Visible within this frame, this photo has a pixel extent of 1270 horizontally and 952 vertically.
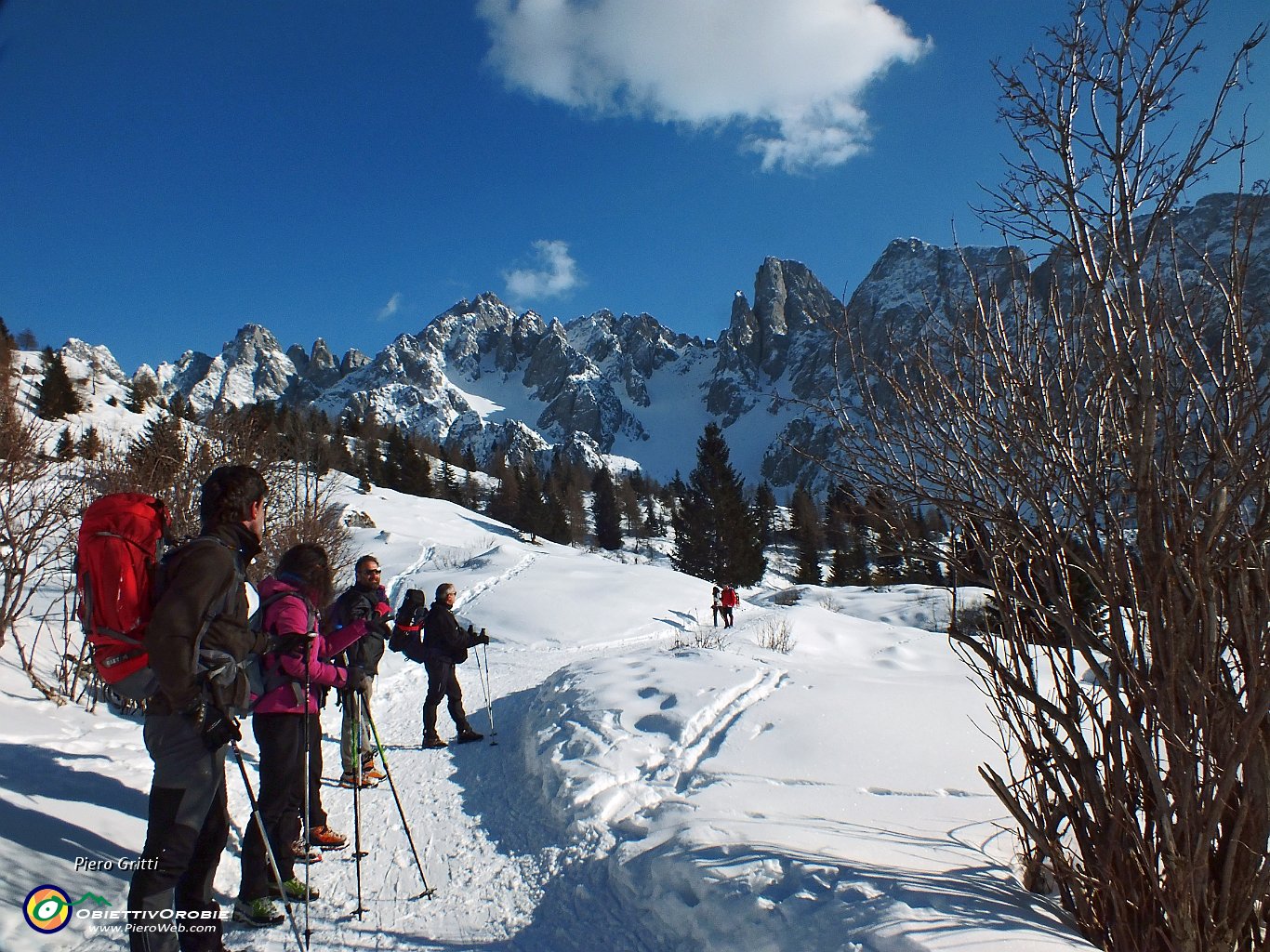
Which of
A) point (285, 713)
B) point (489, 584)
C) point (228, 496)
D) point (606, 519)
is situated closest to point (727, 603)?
point (489, 584)

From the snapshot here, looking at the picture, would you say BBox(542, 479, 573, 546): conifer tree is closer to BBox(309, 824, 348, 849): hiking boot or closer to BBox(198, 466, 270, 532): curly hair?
BBox(309, 824, 348, 849): hiking boot

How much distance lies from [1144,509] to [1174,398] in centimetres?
36

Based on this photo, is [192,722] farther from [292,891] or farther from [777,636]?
[777,636]

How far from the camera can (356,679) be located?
4.46 meters

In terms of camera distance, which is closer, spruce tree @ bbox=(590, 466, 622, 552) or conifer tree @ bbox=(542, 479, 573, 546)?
conifer tree @ bbox=(542, 479, 573, 546)

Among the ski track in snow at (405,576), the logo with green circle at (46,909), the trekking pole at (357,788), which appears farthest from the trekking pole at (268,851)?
the ski track in snow at (405,576)

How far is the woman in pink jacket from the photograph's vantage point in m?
2.73

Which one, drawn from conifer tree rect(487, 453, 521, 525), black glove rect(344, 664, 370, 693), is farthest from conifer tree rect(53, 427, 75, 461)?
conifer tree rect(487, 453, 521, 525)

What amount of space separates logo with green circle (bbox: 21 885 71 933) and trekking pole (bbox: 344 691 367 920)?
988 mm

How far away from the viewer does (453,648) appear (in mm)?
5898

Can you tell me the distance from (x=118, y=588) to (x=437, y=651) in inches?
155

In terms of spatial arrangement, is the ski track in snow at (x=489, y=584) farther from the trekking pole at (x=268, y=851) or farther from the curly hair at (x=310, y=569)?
the trekking pole at (x=268, y=851)

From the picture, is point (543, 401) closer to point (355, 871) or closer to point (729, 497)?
point (729, 497)

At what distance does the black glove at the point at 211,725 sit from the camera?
85.5 inches
